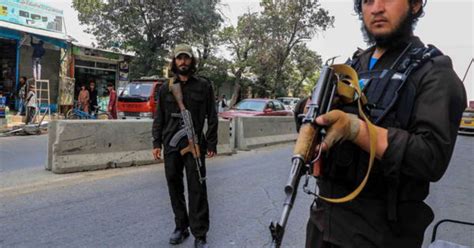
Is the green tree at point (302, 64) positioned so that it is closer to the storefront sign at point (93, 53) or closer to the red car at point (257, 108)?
the storefront sign at point (93, 53)

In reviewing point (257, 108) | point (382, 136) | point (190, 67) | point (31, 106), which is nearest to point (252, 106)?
point (257, 108)

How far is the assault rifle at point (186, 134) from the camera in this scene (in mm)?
4262

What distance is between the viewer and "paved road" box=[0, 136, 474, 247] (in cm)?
444

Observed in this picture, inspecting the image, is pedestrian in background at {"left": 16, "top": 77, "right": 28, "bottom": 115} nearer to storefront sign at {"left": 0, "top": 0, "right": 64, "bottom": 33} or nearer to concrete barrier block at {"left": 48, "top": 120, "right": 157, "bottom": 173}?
storefront sign at {"left": 0, "top": 0, "right": 64, "bottom": 33}

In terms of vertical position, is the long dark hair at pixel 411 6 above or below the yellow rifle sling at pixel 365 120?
above

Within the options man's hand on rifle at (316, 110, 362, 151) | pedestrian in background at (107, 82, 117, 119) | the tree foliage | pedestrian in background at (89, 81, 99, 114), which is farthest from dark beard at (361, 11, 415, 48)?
the tree foliage

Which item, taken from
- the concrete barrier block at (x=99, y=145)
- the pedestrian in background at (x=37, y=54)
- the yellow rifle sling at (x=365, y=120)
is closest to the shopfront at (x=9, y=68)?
the pedestrian in background at (x=37, y=54)

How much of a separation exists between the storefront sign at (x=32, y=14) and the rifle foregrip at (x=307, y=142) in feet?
59.2

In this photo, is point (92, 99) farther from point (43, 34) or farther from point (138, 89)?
point (138, 89)

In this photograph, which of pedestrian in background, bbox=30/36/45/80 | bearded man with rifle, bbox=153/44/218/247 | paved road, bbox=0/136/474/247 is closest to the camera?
bearded man with rifle, bbox=153/44/218/247

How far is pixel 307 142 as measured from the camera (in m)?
1.45

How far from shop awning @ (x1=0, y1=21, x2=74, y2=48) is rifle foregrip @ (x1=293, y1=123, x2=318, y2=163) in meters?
17.6

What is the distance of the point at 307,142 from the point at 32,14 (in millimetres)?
19034

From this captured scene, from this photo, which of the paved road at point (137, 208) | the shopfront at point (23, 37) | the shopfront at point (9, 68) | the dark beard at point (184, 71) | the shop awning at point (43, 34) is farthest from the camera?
the shopfront at point (9, 68)
